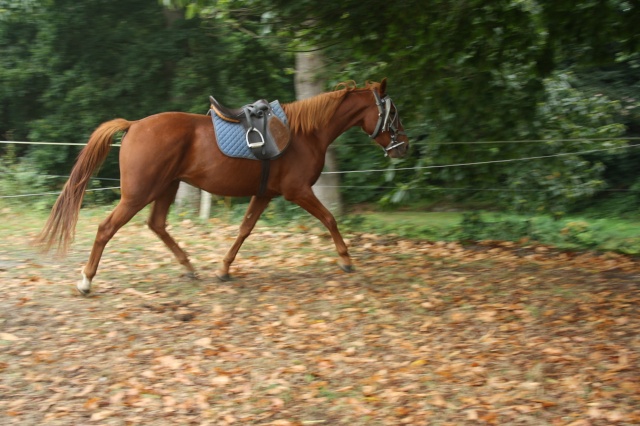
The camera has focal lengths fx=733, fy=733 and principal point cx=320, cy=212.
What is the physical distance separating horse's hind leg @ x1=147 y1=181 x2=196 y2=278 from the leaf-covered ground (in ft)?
0.92

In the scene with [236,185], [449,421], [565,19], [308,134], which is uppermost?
[565,19]

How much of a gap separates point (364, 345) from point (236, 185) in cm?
229

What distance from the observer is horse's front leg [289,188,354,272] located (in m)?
7.56

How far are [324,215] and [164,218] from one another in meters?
1.67

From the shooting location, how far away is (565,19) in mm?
6957

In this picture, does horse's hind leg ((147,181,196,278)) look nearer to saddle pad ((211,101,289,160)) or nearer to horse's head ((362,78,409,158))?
saddle pad ((211,101,289,160))

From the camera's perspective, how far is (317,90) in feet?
35.1

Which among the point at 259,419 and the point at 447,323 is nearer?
the point at 259,419

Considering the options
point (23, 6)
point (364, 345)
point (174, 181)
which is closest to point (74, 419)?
point (364, 345)

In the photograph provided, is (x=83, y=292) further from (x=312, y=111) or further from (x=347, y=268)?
(x=312, y=111)

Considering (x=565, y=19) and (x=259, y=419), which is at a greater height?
(x=565, y=19)

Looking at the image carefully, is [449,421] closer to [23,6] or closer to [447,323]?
[447,323]

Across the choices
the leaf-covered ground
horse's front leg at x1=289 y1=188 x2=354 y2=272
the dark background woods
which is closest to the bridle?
the dark background woods

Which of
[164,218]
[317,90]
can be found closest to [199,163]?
[164,218]
